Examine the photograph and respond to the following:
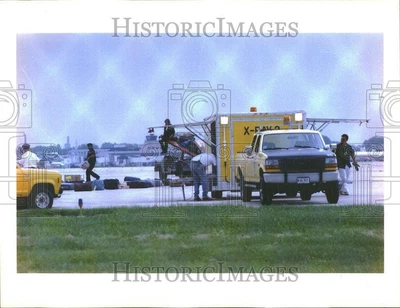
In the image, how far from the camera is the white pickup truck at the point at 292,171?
39.5ft

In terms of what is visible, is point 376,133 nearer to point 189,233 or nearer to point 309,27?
point 309,27

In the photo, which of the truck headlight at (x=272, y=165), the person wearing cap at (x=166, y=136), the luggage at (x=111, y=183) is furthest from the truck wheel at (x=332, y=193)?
the luggage at (x=111, y=183)

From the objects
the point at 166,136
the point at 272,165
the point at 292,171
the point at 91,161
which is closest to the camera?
the point at 91,161

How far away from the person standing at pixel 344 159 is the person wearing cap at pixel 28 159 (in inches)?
139

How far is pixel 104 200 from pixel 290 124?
240 centimetres

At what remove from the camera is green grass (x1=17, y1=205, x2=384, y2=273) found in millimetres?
11219

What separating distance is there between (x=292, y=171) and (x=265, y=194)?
0.42m

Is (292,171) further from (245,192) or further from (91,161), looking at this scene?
(91,161)

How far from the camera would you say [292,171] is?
12109 mm

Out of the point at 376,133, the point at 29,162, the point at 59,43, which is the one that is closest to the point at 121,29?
the point at 59,43

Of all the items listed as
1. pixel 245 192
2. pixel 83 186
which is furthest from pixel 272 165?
pixel 83 186

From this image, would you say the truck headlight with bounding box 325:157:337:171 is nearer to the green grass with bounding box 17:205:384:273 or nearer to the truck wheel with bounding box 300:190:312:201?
the truck wheel with bounding box 300:190:312:201

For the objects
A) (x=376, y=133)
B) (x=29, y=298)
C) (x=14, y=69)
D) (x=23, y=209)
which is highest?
(x=14, y=69)

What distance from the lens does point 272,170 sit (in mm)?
12195
